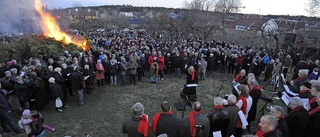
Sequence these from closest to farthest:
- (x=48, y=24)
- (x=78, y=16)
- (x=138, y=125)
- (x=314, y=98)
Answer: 1. (x=138, y=125)
2. (x=314, y=98)
3. (x=48, y=24)
4. (x=78, y=16)

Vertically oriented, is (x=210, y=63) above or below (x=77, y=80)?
below

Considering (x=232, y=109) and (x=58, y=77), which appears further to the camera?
(x=58, y=77)

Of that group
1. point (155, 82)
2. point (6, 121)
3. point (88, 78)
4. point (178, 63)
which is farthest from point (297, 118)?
point (178, 63)

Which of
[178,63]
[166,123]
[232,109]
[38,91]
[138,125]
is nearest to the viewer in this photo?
[138,125]

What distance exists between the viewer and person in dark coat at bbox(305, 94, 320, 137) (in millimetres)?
4949

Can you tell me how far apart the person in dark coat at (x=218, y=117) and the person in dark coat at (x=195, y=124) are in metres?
0.37

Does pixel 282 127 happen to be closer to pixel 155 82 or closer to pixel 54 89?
pixel 54 89

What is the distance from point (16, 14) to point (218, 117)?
2801cm

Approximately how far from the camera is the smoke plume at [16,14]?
808 inches

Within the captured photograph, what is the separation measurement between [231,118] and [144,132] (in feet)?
7.18

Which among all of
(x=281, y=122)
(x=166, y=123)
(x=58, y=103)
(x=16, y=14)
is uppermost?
(x=16, y=14)

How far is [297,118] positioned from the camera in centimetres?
465

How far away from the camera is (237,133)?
618cm

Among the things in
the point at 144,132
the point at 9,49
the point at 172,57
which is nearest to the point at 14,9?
the point at 9,49
